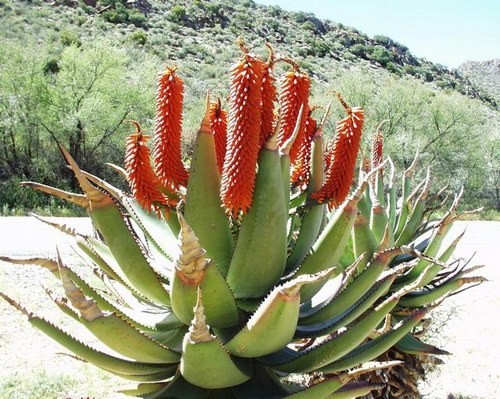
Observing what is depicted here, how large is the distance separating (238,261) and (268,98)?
0.59m

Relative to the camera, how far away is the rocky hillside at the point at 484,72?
9856cm

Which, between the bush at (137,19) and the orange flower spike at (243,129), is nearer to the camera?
the orange flower spike at (243,129)

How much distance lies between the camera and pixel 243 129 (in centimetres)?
179

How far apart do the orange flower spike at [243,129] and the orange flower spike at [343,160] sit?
0.42m

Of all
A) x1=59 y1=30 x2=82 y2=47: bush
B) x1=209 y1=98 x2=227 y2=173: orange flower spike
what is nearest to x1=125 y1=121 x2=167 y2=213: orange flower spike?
x1=209 y1=98 x2=227 y2=173: orange flower spike

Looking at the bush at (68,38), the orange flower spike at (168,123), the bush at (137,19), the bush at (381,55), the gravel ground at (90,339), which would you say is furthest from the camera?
Result: the bush at (381,55)

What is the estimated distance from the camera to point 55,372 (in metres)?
6.70

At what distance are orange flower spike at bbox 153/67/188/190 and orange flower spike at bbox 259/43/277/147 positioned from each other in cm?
29

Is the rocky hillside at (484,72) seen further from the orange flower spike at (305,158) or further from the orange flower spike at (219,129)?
the orange flower spike at (219,129)

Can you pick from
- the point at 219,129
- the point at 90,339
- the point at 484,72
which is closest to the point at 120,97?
the point at 90,339

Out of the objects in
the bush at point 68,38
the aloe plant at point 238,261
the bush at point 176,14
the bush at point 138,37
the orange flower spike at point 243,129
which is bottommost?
the bush at point 68,38

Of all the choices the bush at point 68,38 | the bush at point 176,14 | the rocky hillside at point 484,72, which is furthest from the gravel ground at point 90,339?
the rocky hillside at point 484,72

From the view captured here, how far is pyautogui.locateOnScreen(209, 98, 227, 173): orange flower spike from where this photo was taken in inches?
85.3

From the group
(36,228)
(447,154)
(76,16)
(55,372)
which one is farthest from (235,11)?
(55,372)
